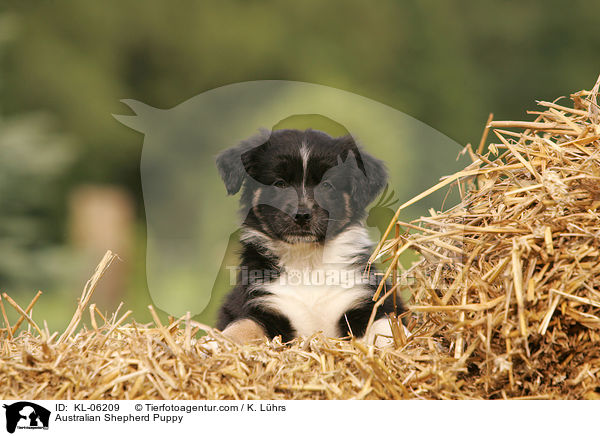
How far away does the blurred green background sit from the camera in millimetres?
3865

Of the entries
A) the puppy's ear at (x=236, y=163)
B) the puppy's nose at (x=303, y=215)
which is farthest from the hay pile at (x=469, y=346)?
the puppy's ear at (x=236, y=163)

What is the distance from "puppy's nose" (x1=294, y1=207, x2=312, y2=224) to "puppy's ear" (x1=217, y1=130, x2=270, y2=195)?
0.33 metres

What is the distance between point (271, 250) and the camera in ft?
9.91

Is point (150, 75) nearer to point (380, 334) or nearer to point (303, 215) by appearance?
point (303, 215)

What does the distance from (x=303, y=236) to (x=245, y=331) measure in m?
0.53

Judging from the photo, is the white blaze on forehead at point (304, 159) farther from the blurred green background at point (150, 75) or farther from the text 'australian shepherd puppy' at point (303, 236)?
the blurred green background at point (150, 75)

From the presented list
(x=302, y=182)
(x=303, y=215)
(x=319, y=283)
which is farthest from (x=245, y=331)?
(x=302, y=182)

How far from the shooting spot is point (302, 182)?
2.89m

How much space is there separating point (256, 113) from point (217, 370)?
5.38ft
